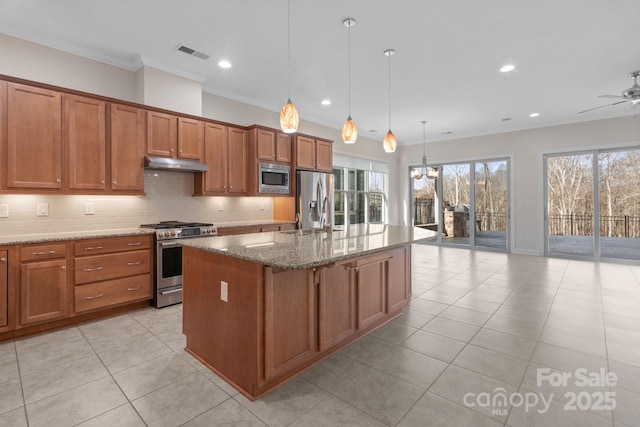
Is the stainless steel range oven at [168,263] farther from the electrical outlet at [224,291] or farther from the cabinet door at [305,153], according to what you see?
the cabinet door at [305,153]

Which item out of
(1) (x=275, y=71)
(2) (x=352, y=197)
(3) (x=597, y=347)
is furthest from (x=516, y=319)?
(2) (x=352, y=197)

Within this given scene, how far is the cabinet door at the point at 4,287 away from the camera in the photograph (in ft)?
8.68

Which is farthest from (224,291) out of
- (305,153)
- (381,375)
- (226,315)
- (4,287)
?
(305,153)

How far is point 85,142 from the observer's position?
326 centimetres

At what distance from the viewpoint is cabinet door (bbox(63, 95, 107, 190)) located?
3.16m

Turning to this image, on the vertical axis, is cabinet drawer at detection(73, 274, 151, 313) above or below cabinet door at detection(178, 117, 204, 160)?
below

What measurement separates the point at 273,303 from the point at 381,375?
0.95m

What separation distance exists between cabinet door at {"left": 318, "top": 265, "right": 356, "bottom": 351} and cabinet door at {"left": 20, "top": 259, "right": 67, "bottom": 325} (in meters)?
2.56

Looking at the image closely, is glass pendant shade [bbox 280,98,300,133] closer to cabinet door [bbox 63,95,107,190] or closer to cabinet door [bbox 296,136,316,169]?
cabinet door [bbox 63,95,107,190]

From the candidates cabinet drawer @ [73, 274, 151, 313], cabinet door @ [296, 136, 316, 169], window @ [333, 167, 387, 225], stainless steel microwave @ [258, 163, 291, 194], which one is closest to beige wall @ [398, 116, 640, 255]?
window @ [333, 167, 387, 225]

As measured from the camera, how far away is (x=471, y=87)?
15.5ft

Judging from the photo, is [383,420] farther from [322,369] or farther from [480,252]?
[480,252]

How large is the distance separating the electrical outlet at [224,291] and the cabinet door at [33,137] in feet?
7.59

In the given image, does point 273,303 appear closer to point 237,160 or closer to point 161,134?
point 161,134
